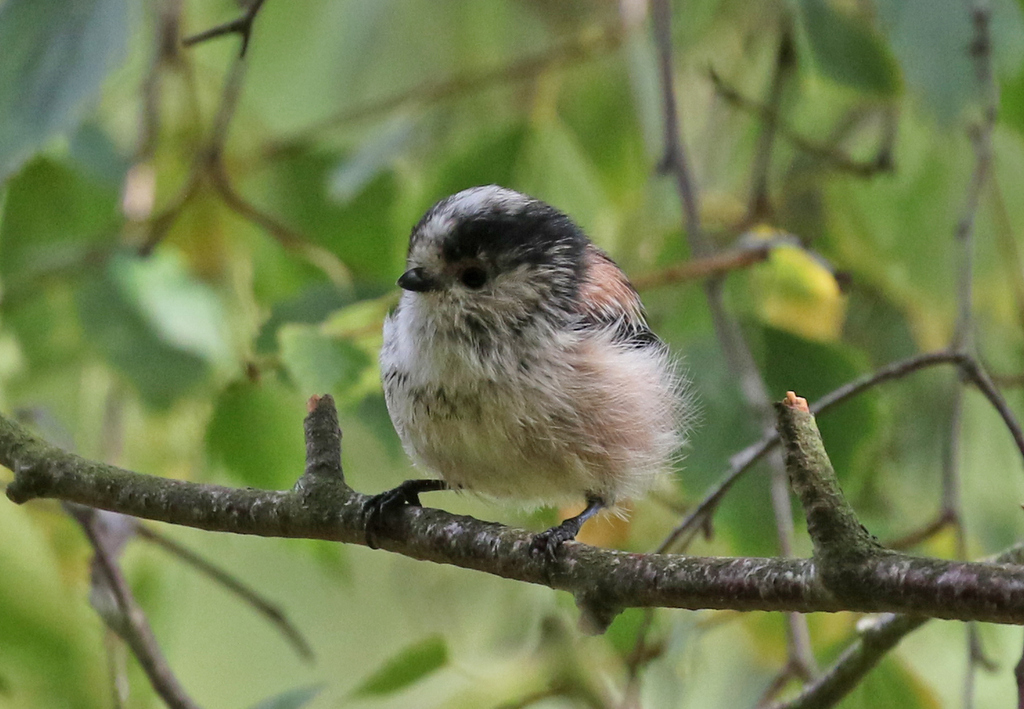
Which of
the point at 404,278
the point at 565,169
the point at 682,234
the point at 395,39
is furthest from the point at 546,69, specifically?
the point at 404,278

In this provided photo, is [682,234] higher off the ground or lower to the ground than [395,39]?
lower

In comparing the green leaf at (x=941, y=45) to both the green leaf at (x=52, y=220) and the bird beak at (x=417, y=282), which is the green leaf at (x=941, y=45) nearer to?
the bird beak at (x=417, y=282)

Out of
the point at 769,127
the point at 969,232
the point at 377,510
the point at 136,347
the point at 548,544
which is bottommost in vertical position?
the point at 548,544

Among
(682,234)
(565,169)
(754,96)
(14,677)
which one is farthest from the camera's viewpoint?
(754,96)

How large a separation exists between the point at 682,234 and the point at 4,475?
125 centimetres

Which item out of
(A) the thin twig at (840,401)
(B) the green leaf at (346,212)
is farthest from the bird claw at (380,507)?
(B) the green leaf at (346,212)

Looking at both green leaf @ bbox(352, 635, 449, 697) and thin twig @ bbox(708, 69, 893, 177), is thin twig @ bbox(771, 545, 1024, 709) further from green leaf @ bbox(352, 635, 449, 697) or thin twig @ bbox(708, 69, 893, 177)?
thin twig @ bbox(708, 69, 893, 177)

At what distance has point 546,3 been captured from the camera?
9.38ft

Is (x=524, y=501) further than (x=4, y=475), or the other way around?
(x=4, y=475)

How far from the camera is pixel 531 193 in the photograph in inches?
84.8

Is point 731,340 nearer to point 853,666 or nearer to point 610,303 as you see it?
point 610,303

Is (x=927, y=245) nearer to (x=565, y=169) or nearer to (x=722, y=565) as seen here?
(x=565, y=169)

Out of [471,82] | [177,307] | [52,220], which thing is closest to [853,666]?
[177,307]

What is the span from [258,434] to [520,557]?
777 mm
